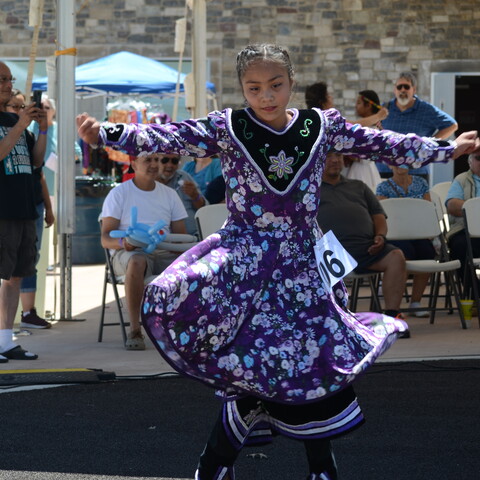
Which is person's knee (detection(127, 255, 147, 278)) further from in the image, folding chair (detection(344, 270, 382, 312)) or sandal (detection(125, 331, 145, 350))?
folding chair (detection(344, 270, 382, 312))

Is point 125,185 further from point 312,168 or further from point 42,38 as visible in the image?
point 42,38

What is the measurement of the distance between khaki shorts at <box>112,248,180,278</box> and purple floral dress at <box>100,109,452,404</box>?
3177mm

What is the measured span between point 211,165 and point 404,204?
1707mm

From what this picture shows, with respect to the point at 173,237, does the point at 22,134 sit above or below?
above

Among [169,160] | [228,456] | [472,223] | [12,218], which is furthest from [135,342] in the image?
[228,456]

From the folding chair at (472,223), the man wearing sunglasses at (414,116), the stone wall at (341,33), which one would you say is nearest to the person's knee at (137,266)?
the folding chair at (472,223)

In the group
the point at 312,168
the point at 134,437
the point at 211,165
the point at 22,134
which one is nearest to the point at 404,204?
the point at 211,165

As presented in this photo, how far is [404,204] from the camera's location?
753cm

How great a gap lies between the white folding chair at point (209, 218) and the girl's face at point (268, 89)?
351 centimetres

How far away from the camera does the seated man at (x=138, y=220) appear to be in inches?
255

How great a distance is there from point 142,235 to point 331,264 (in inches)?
128

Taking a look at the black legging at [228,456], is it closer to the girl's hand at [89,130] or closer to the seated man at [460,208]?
the girl's hand at [89,130]

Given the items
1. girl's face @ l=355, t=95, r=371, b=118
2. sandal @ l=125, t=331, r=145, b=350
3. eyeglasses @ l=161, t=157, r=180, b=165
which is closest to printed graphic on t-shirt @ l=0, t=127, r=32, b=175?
sandal @ l=125, t=331, r=145, b=350

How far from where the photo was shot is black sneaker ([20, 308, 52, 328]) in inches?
289
